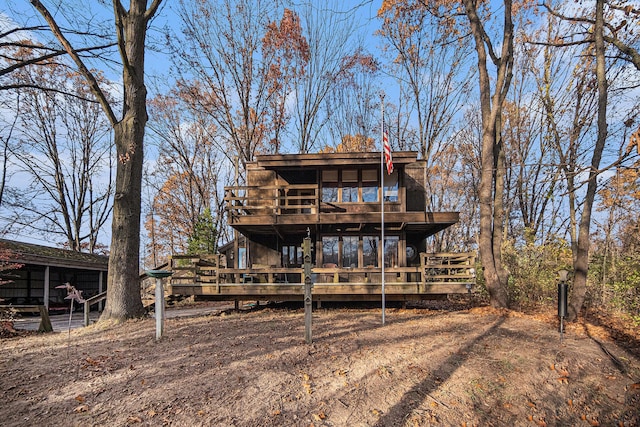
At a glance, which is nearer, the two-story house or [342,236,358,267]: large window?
the two-story house

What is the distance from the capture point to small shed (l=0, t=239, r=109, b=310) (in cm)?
1625

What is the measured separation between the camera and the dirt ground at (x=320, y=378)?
431 centimetres

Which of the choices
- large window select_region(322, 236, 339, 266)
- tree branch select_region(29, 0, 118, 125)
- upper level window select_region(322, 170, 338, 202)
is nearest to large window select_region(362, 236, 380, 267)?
large window select_region(322, 236, 339, 266)

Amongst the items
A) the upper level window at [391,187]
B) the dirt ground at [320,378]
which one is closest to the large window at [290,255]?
the upper level window at [391,187]

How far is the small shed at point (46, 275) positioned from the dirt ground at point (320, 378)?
10.2m

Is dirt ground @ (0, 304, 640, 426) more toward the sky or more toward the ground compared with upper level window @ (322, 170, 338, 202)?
more toward the ground

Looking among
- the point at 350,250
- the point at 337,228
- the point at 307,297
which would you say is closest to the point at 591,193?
the point at 350,250

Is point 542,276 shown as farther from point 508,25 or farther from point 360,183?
point 508,25

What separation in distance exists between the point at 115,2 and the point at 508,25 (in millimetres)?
12385

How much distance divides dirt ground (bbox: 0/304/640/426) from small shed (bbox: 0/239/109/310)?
10159mm

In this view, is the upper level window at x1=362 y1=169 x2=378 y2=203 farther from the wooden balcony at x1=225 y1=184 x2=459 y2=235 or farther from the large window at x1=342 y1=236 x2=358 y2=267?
the large window at x1=342 y1=236 x2=358 y2=267

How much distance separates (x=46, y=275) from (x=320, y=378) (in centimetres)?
1800

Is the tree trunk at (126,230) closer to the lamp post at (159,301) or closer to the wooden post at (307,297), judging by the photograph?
the lamp post at (159,301)

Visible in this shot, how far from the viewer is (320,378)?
518cm
